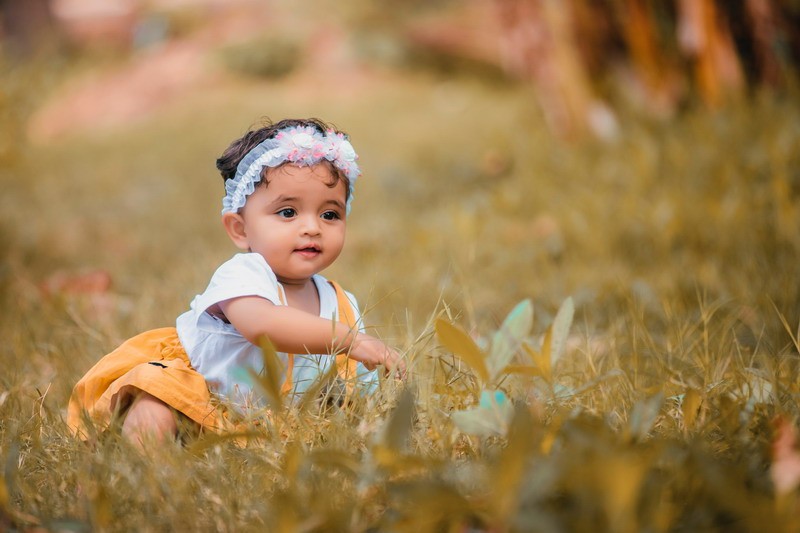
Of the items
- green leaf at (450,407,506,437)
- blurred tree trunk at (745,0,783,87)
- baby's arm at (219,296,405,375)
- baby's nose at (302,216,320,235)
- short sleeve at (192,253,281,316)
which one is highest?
blurred tree trunk at (745,0,783,87)

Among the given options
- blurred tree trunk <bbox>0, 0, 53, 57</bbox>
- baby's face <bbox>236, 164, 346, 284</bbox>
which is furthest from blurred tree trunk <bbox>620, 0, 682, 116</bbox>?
blurred tree trunk <bbox>0, 0, 53, 57</bbox>

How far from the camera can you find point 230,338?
1.77 meters

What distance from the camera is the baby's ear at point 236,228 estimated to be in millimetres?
1841

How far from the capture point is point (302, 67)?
36.1ft

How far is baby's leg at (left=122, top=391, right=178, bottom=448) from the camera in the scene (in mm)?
1563

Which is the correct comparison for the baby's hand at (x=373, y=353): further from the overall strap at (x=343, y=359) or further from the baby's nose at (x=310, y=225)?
the baby's nose at (x=310, y=225)

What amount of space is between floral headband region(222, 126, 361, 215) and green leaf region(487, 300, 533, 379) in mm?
590

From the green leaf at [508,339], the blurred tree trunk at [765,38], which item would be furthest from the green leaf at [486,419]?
the blurred tree trunk at [765,38]

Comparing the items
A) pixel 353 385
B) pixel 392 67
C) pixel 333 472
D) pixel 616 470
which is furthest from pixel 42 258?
pixel 392 67

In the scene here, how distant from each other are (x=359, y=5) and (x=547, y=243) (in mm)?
10068

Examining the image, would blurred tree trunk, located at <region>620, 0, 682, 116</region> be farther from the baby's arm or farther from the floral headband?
the baby's arm

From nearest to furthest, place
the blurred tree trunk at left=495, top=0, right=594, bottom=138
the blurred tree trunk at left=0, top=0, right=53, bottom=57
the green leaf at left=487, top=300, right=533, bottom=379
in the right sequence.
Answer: the green leaf at left=487, top=300, right=533, bottom=379, the blurred tree trunk at left=495, top=0, right=594, bottom=138, the blurred tree trunk at left=0, top=0, right=53, bottom=57

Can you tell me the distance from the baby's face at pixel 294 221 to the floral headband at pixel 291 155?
2cm

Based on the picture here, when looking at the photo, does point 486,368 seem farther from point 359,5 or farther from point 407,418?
point 359,5
